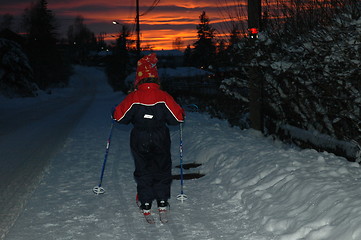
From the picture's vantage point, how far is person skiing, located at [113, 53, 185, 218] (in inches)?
228

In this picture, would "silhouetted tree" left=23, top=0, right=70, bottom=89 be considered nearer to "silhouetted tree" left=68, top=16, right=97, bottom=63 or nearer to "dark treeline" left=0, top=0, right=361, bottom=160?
"dark treeline" left=0, top=0, right=361, bottom=160

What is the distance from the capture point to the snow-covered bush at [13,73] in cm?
3780

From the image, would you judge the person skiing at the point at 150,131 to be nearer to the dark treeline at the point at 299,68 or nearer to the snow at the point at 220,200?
the snow at the point at 220,200

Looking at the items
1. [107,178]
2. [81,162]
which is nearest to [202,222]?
[107,178]

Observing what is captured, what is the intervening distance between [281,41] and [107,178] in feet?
15.3

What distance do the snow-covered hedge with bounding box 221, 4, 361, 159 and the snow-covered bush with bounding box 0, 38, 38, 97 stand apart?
31.4 meters

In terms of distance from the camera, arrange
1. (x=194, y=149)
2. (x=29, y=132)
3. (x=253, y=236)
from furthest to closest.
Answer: (x=29, y=132) < (x=194, y=149) < (x=253, y=236)

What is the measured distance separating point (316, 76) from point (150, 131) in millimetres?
3807

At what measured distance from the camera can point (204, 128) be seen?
477 inches

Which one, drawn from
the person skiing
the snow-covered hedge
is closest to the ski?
the person skiing

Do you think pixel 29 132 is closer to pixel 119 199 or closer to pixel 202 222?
pixel 119 199

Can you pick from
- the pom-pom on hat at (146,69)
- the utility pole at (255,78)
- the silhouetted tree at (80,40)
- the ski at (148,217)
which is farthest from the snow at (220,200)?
the silhouetted tree at (80,40)

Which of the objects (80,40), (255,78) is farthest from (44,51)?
(80,40)

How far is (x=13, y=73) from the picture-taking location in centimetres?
3962
